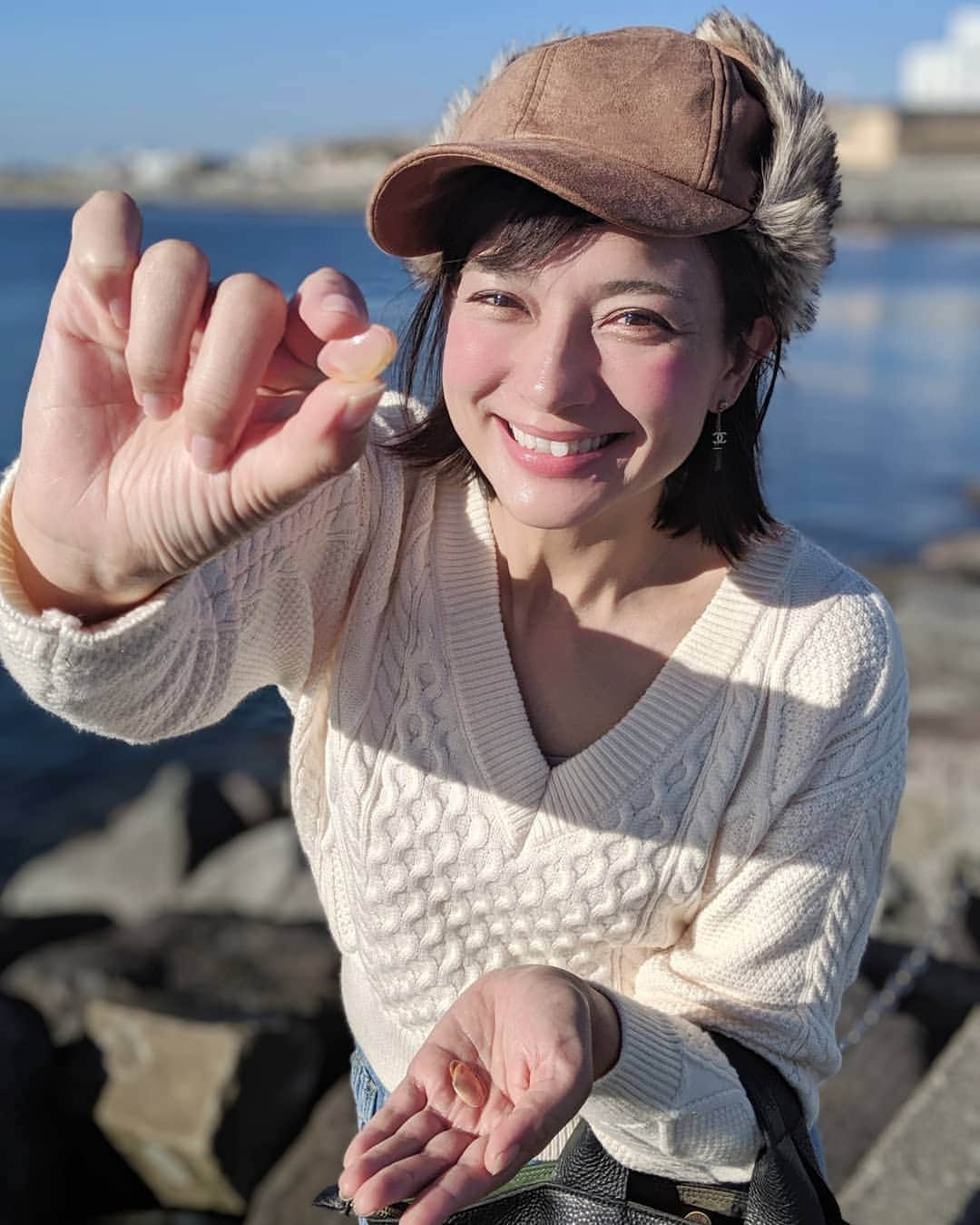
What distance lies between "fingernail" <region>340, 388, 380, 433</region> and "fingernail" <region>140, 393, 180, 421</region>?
20cm

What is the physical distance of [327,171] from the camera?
2559 inches

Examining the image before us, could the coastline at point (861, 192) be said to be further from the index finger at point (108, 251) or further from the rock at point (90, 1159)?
the index finger at point (108, 251)

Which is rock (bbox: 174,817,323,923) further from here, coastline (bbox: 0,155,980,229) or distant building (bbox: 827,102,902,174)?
distant building (bbox: 827,102,902,174)

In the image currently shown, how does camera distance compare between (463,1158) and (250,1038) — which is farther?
(250,1038)

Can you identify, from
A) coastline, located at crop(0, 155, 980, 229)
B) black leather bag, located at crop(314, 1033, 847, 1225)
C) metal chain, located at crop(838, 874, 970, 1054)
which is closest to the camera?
black leather bag, located at crop(314, 1033, 847, 1225)

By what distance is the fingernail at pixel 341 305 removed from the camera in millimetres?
1255

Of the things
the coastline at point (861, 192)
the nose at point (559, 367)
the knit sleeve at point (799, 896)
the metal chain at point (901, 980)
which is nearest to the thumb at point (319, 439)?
the nose at point (559, 367)

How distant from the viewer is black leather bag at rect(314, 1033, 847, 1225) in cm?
179

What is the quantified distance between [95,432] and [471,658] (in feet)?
2.50

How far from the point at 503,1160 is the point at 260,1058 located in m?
2.85

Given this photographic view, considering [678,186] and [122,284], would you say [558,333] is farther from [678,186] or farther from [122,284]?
[122,284]

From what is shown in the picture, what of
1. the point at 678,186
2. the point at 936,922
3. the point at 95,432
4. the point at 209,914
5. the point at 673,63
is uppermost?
the point at 673,63

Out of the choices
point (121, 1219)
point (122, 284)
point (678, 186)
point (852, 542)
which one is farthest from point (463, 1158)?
point (852, 542)

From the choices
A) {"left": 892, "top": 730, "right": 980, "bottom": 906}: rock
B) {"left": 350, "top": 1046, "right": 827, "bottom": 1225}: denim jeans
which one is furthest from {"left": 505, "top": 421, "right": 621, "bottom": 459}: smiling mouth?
{"left": 892, "top": 730, "right": 980, "bottom": 906}: rock
